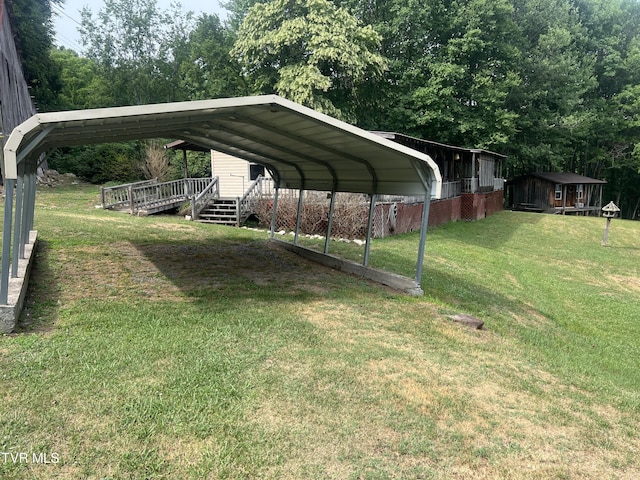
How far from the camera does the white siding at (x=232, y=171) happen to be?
20906mm

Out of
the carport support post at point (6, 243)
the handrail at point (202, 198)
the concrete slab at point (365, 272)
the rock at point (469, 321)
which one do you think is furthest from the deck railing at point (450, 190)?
the carport support post at point (6, 243)

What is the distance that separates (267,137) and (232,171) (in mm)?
13369

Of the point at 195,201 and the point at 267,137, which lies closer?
the point at 267,137

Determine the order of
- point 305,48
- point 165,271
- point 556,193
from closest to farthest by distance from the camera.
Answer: point 165,271, point 305,48, point 556,193

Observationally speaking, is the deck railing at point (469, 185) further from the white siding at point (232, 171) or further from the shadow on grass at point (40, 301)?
the shadow on grass at point (40, 301)

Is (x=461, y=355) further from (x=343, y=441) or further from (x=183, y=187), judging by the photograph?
(x=183, y=187)

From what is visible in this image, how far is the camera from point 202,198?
17.5 metres

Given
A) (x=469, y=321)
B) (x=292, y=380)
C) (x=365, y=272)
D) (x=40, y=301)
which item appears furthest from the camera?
(x=365, y=272)

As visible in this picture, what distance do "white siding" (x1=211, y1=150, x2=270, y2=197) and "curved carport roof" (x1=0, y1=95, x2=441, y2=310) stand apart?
9985 mm

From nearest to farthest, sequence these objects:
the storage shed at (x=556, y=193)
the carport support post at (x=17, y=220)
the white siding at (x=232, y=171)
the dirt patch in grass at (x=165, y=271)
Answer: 1. the carport support post at (x=17, y=220)
2. the dirt patch in grass at (x=165, y=271)
3. the white siding at (x=232, y=171)
4. the storage shed at (x=556, y=193)

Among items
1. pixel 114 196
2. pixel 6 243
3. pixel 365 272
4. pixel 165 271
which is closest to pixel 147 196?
pixel 114 196

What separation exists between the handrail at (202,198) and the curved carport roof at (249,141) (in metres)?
6.83

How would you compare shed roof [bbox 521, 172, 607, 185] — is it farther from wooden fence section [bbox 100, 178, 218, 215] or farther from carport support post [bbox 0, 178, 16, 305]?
carport support post [bbox 0, 178, 16, 305]

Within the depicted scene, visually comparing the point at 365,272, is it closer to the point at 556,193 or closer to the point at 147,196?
the point at 147,196
